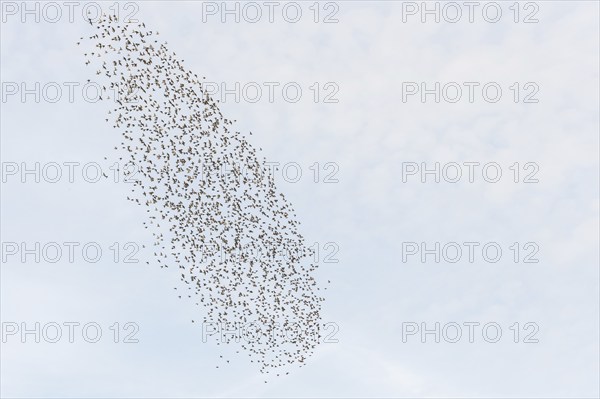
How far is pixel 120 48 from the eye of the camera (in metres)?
43.8

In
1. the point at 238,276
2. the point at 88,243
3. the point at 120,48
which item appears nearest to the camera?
the point at 120,48

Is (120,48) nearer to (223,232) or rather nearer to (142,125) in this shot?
(142,125)

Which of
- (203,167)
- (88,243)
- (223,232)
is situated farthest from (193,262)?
(88,243)

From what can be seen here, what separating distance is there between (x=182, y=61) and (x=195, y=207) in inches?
312

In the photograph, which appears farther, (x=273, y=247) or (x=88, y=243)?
(x=88, y=243)

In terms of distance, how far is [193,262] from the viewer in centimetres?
4559

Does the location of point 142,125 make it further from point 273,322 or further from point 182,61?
point 273,322

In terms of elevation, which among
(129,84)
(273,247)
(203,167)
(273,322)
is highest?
(129,84)

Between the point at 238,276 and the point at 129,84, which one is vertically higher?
the point at 129,84

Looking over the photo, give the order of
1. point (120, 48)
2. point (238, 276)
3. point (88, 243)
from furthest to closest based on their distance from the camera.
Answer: point (88, 243), point (238, 276), point (120, 48)

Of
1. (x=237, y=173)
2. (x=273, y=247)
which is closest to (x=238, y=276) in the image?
(x=273, y=247)

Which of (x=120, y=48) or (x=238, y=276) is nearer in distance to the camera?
(x=120, y=48)

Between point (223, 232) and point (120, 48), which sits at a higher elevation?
point (120, 48)

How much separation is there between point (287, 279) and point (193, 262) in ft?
19.0
